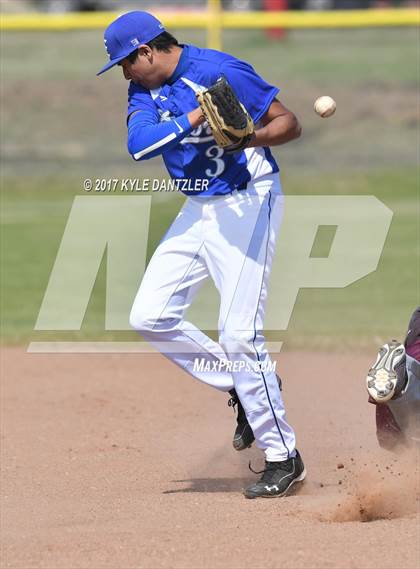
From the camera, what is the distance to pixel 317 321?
10.3m

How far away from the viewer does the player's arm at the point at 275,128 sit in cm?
560

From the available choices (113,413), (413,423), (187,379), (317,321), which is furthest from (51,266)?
(413,423)

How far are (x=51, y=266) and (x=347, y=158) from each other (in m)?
7.40

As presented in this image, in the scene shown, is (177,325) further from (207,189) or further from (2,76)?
(2,76)

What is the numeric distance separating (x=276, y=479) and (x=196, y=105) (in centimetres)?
192

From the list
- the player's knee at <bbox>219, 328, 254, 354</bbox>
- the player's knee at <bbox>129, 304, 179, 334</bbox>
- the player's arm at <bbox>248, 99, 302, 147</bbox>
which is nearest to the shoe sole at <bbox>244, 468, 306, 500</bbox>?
the player's knee at <bbox>219, 328, 254, 354</bbox>

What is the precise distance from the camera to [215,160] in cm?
574

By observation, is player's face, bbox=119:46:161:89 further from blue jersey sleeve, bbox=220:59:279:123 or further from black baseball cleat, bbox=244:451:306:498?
black baseball cleat, bbox=244:451:306:498

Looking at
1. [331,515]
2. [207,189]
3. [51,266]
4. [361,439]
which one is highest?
[207,189]

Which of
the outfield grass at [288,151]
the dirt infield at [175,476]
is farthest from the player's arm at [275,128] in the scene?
the outfield grass at [288,151]

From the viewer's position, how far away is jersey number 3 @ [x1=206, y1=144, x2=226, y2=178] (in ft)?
18.8

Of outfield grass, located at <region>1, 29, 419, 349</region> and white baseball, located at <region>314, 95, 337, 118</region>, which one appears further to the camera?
outfield grass, located at <region>1, 29, 419, 349</region>

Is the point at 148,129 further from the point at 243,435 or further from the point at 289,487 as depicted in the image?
the point at 289,487

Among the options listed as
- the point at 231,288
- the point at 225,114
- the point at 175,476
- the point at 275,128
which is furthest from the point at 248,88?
the point at 175,476
